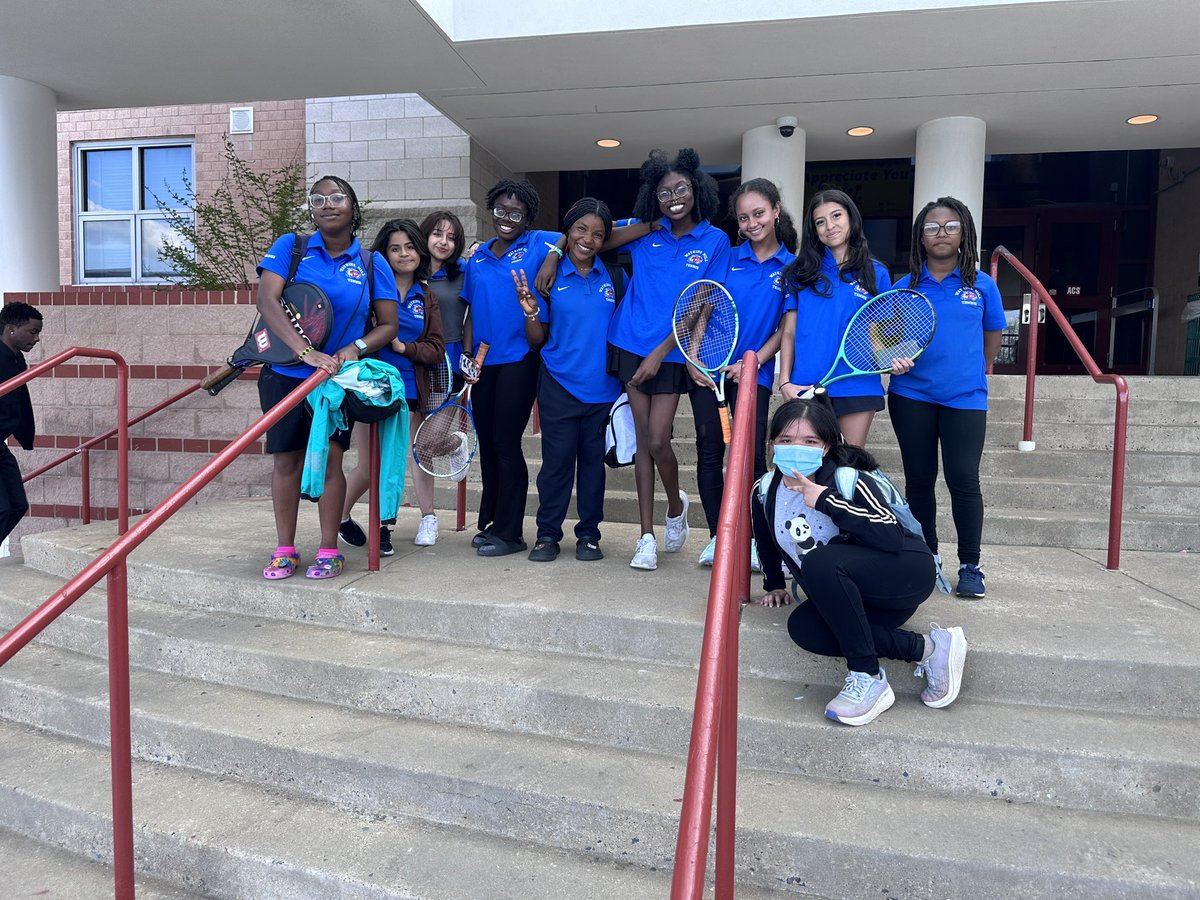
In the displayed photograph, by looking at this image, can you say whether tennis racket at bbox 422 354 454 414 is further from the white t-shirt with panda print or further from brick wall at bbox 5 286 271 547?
brick wall at bbox 5 286 271 547

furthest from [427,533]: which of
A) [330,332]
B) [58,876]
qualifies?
[58,876]

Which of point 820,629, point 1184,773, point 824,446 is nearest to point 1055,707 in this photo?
point 1184,773

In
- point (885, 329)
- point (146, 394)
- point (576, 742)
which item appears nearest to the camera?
point (576, 742)

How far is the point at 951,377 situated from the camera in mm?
3602

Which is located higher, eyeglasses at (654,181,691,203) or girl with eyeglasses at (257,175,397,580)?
eyeglasses at (654,181,691,203)

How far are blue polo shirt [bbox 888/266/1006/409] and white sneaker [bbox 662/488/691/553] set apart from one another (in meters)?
1.23

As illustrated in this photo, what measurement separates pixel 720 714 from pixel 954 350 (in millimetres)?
2379

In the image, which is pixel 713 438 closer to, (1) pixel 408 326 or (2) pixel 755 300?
(2) pixel 755 300

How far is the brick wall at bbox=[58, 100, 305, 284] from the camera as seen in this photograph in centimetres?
977

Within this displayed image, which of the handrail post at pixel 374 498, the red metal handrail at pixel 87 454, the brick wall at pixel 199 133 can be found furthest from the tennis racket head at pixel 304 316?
the brick wall at pixel 199 133

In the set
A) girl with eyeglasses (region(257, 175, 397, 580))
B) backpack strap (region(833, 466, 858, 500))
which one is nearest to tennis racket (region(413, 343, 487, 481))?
girl with eyeglasses (region(257, 175, 397, 580))

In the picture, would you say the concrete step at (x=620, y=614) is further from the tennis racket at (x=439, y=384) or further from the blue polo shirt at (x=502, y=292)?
the blue polo shirt at (x=502, y=292)

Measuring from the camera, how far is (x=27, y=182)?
7.19 m

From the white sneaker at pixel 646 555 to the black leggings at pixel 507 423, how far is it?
2.19ft
